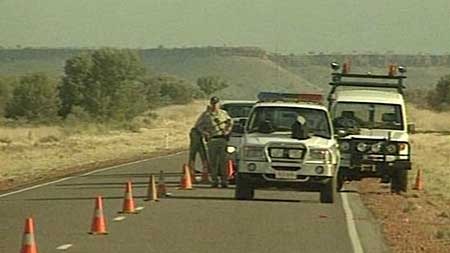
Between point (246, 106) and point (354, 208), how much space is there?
349 inches

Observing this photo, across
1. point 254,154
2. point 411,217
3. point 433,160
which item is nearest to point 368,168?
point 254,154

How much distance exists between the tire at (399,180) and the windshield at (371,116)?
99 centimetres

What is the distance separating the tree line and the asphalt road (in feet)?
217

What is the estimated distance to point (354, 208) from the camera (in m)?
22.9

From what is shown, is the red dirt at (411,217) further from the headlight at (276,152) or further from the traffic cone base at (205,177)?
the traffic cone base at (205,177)

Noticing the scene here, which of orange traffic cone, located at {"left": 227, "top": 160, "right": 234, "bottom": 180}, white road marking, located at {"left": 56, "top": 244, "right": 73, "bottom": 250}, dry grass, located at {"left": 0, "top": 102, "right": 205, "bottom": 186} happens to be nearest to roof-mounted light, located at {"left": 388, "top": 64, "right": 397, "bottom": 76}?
orange traffic cone, located at {"left": 227, "top": 160, "right": 234, "bottom": 180}

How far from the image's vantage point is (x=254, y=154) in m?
22.6

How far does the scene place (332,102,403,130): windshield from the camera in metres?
26.6

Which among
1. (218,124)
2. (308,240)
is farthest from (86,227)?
(218,124)

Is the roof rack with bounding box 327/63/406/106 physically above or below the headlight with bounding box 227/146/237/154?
above

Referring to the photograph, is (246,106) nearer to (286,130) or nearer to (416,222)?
(286,130)

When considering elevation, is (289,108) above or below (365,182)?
above

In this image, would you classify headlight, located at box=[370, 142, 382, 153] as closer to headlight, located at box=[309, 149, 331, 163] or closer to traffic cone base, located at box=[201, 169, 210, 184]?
headlight, located at box=[309, 149, 331, 163]

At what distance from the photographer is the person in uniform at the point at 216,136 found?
86.1 feet
